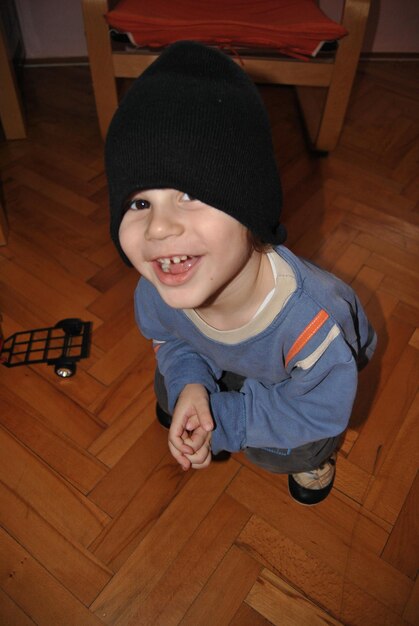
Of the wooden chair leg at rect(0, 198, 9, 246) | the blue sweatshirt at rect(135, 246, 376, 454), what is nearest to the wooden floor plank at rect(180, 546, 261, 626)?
the blue sweatshirt at rect(135, 246, 376, 454)

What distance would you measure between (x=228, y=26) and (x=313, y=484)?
1223 mm

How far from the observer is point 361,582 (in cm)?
84

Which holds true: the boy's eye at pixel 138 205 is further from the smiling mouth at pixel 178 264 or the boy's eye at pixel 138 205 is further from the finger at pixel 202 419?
the finger at pixel 202 419

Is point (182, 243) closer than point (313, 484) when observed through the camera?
Yes

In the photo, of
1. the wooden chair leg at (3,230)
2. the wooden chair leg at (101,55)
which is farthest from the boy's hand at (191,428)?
the wooden chair leg at (101,55)

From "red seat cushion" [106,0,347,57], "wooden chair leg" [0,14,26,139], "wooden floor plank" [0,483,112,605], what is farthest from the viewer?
"wooden chair leg" [0,14,26,139]

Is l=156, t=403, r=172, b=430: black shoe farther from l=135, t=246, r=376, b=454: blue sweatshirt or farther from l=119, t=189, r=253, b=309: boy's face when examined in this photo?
l=119, t=189, r=253, b=309: boy's face

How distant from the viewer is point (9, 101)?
1.67 m

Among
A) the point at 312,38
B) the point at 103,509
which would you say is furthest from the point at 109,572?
the point at 312,38

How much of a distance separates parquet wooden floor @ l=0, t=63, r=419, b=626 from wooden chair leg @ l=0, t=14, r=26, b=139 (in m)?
0.44

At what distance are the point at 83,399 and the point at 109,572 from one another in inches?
14.7

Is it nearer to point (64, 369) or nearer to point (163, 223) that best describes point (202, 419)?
point (163, 223)

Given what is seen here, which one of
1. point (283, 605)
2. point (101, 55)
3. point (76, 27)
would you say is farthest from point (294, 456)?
point (76, 27)

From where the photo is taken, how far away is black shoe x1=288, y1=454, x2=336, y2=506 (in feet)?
2.95
